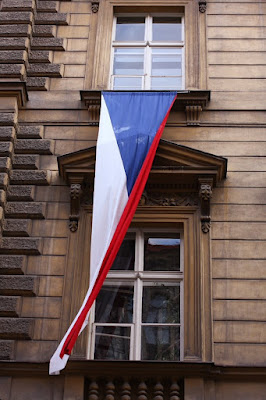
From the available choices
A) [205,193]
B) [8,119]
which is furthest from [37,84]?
[205,193]

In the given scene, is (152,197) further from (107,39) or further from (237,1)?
(237,1)

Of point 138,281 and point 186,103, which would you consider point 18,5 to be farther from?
point 138,281

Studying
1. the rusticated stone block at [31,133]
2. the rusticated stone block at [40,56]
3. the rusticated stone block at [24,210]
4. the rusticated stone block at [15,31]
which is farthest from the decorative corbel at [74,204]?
the rusticated stone block at [15,31]

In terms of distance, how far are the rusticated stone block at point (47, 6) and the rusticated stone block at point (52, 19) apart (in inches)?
4.8

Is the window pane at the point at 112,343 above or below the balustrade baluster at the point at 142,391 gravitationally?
above

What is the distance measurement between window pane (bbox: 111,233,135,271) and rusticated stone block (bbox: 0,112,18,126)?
2.90 meters

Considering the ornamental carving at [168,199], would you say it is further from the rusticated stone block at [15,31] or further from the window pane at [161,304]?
the rusticated stone block at [15,31]

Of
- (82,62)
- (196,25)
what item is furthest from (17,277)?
(196,25)

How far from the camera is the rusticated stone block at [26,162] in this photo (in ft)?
37.3

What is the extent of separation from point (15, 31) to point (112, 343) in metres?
6.30

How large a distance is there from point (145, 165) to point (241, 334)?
299 cm

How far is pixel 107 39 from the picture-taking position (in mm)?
13031

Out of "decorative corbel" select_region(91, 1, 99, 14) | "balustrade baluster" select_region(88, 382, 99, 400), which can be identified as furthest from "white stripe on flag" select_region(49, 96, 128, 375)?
"decorative corbel" select_region(91, 1, 99, 14)

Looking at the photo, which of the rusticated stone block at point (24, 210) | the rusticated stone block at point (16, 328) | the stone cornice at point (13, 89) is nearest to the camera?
the rusticated stone block at point (16, 328)
